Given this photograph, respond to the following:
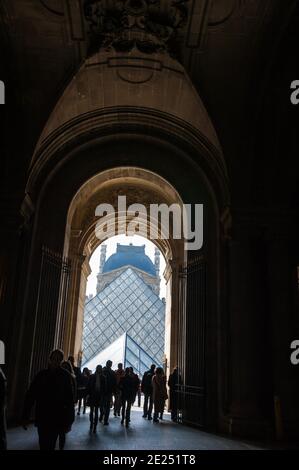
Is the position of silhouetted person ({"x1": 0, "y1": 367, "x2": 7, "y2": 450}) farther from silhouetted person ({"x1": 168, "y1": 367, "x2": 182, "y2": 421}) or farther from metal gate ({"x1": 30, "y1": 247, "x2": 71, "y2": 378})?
silhouetted person ({"x1": 168, "y1": 367, "x2": 182, "y2": 421})

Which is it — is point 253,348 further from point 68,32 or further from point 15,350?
point 68,32

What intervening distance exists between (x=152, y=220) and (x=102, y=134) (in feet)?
13.0

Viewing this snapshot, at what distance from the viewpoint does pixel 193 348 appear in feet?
31.0

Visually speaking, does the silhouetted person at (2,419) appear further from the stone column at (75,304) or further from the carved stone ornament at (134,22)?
the stone column at (75,304)

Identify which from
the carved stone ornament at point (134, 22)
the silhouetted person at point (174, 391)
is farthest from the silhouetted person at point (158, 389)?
the carved stone ornament at point (134, 22)

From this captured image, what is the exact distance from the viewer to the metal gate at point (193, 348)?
8.96 meters

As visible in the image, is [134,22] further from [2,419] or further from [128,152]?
[2,419]

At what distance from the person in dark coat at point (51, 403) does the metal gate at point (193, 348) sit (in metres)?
4.93

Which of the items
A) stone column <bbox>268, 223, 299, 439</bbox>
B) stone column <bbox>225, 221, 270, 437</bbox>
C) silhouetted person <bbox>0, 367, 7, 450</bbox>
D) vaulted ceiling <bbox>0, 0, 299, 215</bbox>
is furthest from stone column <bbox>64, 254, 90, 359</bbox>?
silhouetted person <bbox>0, 367, 7, 450</bbox>

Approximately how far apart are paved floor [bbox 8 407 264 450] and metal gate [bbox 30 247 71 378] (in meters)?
1.66

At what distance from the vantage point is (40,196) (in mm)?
10312

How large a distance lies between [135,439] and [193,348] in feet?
9.61

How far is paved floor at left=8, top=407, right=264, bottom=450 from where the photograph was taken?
616cm

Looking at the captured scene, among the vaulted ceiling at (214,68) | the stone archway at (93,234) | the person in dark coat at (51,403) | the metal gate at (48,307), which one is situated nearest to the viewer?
the person in dark coat at (51,403)
